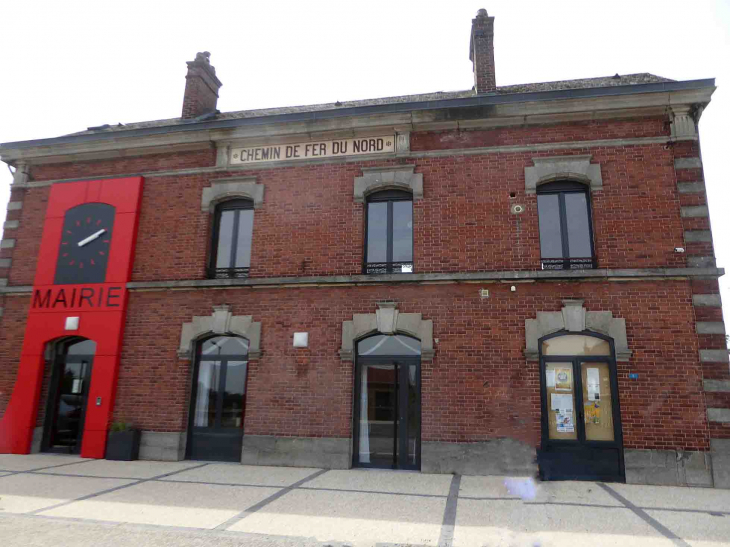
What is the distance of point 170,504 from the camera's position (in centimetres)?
688

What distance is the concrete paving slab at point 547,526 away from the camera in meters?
5.48

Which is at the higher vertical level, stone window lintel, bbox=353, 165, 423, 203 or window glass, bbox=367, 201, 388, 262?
stone window lintel, bbox=353, 165, 423, 203

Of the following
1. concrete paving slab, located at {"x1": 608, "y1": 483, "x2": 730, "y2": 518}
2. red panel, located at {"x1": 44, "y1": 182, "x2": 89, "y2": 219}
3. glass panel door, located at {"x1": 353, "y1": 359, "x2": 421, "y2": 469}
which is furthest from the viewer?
red panel, located at {"x1": 44, "y1": 182, "x2": 89, "y2": 219}

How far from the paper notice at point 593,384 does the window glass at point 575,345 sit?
0.35m

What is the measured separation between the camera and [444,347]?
32.0 ft

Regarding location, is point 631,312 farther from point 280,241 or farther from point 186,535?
point 186,535

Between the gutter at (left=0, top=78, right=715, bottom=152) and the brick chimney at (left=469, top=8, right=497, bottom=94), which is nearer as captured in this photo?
the gutter at (left=0, top=78, right=715, bottom=152)

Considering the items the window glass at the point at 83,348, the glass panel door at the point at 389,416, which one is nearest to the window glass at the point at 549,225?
the glass panel door at the point at 389,416

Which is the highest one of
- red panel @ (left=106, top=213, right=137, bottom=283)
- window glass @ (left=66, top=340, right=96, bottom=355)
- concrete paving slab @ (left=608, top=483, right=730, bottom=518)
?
red panel @ (left=106, top=213, right=137, bottom=283)

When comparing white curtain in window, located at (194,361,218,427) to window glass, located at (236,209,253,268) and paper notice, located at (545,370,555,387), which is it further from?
paper notice, located at (545,370,555,387)

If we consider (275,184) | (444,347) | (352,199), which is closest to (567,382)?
(444,347)

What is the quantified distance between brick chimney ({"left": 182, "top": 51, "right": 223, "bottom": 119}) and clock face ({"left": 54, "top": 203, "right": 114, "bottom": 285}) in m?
3.68

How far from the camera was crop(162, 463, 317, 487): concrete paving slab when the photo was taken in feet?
27.8

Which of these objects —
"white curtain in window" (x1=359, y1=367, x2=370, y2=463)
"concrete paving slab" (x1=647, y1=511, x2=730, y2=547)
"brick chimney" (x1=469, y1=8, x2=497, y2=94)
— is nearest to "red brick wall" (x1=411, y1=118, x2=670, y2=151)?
"brick chimney" (x1=469, y1=8, x2=497, y2=94)
